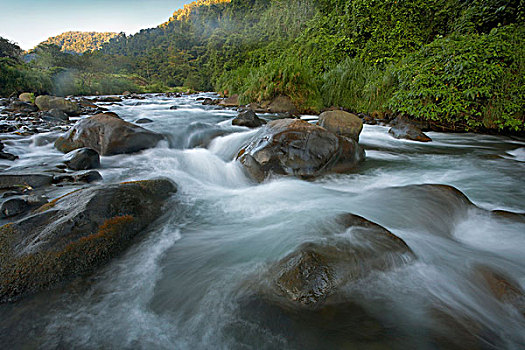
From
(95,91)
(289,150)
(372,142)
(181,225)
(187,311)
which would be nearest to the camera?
(187,311)

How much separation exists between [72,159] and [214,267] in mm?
3888

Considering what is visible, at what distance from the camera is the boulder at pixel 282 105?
1065 cm

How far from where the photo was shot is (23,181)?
10.7 feet

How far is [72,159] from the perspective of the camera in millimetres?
4289

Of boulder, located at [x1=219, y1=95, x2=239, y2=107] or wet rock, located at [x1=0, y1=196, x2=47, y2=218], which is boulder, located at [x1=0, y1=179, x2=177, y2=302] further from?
boulder, located at [x1=219, y1=95, x2=239, y2=107]

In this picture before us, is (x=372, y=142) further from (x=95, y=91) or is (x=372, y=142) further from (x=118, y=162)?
(x=95, y=91)

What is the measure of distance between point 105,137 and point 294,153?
4012 mm

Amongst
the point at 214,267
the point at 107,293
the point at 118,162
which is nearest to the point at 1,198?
the point at 118,162

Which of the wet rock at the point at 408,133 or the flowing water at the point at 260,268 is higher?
the wet rock at the point at 408,133

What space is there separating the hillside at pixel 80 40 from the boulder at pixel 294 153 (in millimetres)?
197439

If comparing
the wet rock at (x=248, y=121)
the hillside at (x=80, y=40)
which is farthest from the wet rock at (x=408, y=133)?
the hillside at (x=80, y=40)

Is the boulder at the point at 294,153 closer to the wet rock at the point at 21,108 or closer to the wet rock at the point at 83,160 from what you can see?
the wet rock at the point at 83,160

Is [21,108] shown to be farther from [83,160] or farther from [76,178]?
[76,178]

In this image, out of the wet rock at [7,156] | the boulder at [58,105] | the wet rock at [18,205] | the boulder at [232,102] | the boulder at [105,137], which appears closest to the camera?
the wet rock at [18,205]
